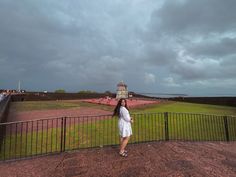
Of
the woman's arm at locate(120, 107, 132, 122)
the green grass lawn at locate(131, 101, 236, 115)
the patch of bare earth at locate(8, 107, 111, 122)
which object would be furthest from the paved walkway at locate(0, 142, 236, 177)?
the green grass lawn at locate(131, 101, 236, 115)

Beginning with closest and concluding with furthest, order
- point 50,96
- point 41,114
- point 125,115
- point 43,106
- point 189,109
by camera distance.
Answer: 1. point 125,115
2. point 41,114
3. point 189,109
4. point 43,106
5. point 50,96

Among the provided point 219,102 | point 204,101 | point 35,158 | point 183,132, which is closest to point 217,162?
point 183,132

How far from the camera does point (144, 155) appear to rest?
577cm

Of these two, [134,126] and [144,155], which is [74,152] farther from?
[134,126]

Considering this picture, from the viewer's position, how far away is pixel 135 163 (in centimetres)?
519

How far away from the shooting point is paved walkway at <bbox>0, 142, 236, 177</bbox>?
15.3 ft

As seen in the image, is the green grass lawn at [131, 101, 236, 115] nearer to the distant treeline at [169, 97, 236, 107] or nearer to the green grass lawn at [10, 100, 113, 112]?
the green grass lawn at [10, 100, 113, 112]

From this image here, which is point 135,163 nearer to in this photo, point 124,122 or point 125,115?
point 124,122

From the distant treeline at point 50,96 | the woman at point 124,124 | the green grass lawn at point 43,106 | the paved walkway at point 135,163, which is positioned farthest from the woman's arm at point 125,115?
the distant treeline at point 50,96

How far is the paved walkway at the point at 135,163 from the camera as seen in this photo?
467 cm

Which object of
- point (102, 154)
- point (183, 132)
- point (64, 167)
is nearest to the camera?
point (64, 167)

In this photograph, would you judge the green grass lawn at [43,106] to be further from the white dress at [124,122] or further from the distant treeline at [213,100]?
the distant treeline at [213,100]

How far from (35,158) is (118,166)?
2500 millimetres

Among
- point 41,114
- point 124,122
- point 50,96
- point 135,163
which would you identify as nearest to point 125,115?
point 124,122
